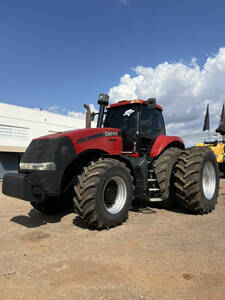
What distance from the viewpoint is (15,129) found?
22.4 metres

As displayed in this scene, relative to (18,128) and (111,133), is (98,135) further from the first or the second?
(18,128)

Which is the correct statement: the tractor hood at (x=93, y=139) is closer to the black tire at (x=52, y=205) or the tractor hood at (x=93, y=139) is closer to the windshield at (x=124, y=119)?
the windshield at (x=124, y=119)

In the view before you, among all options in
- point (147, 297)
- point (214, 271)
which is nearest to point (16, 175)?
point (147, 297)

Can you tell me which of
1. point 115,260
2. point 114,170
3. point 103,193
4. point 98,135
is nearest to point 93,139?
point 98,135

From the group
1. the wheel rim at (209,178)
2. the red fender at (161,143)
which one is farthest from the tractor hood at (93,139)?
the wheel rim at (209,178)

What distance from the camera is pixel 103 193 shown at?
3.94 meters

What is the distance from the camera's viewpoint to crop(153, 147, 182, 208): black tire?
5.06 meters

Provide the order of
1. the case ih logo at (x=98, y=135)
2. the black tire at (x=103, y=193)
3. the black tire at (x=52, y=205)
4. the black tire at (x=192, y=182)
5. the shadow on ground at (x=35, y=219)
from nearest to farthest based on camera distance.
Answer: the black tire at (x=103, y=193), the case ih logo at (x=98, y=135), the shadow on ground at (x=35, y=219), the black tire at (x=192, y=182), the black tire at (x=52, y=205)

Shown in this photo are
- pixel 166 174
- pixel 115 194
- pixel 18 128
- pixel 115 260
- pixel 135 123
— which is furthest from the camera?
pixel 18 128

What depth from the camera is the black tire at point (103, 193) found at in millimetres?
3740

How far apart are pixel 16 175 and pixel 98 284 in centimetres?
234

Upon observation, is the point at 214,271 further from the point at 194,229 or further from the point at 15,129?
the point at 15,129

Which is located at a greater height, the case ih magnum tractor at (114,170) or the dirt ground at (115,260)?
the case ih magnum tractor at (114,170)

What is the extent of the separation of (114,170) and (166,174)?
1504 mm
